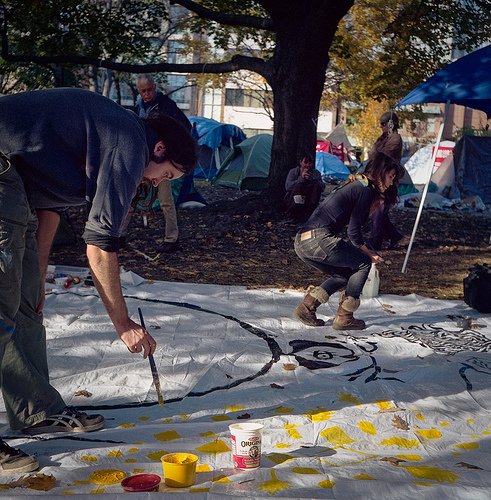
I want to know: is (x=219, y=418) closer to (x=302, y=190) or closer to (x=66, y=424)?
(x=66, y=424)

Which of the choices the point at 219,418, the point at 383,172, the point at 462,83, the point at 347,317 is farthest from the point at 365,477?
the point at 462,83

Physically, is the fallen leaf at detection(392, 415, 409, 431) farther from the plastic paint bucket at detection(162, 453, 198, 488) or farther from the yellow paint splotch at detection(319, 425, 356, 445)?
the plastic paint bucket at detection(162, 453, 198, 488)

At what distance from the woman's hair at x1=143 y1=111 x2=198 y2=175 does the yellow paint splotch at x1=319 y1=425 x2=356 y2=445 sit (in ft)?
4.44

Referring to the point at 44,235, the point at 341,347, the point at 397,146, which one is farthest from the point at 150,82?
the point at 44,235

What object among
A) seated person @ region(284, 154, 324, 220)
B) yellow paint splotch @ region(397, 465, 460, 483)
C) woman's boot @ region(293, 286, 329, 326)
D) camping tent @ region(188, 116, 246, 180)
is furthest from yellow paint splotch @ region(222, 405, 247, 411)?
camping tent @ region(188, 116, 246, 180)

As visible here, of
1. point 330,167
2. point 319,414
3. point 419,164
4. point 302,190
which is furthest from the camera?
point 419,164

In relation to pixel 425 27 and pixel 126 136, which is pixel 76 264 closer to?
pixel 126 136

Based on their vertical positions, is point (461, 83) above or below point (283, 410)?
above

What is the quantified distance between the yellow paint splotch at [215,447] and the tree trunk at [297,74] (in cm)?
738

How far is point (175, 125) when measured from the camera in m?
2.29

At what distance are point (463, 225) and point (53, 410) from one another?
10.3 metres

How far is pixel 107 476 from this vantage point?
2205mm

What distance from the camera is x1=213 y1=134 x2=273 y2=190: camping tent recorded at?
17391 mm

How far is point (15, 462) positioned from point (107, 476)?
344 millimetres
